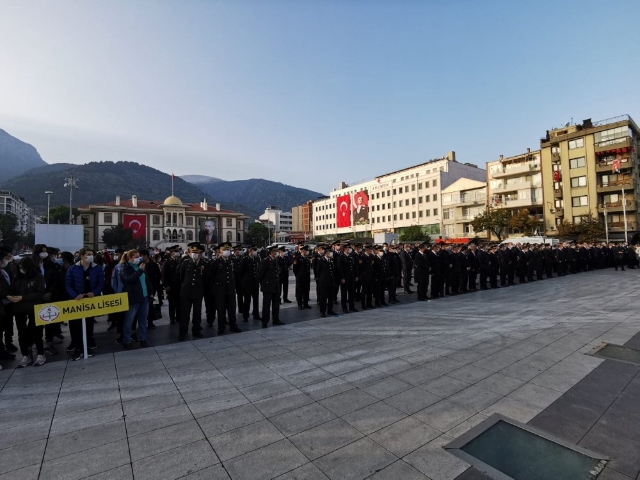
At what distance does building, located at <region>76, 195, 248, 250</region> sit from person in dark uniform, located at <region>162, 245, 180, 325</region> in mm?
71823

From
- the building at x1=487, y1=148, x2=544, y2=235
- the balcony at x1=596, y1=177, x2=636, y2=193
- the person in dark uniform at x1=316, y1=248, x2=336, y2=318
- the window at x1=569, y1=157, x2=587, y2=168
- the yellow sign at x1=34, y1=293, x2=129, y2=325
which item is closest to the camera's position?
the yellow sign at x1=34, y1=293, x2=129, y2=325

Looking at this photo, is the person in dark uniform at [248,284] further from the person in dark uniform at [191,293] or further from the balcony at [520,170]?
the balcony at [520,170]

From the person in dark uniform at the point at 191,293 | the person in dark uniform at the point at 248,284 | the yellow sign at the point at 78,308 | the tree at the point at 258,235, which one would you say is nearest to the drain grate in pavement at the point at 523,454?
the person in dark uniform at the point at 191,293

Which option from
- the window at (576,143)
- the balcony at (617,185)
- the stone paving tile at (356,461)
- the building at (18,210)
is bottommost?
the stone paving tile at (356,461)

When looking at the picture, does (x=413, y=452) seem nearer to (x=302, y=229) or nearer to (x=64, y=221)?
(x=64, y=221)

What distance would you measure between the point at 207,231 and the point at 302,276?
268ft

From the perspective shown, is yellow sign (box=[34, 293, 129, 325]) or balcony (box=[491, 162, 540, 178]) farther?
balcony (box=[491, 162, 540, 178])

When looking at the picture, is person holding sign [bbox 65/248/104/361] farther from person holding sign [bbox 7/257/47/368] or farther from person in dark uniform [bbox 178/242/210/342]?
person in dark uniform [bbox 178/242/210/342]

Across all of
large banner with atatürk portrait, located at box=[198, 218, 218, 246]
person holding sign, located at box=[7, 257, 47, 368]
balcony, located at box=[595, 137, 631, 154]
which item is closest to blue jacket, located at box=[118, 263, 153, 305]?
person holding sign, located at box=[7, 257, 47, 368]

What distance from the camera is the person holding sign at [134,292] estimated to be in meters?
6.76

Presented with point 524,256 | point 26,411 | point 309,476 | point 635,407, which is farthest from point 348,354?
point 524,256

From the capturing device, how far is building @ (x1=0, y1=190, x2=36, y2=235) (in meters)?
108

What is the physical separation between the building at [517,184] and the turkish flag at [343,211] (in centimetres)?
4318

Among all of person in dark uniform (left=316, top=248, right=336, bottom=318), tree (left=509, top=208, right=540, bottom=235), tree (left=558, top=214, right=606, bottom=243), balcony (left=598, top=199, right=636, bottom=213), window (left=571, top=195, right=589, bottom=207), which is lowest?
person in dark uniform (left=316, top=248, right=336, bottom=318)
